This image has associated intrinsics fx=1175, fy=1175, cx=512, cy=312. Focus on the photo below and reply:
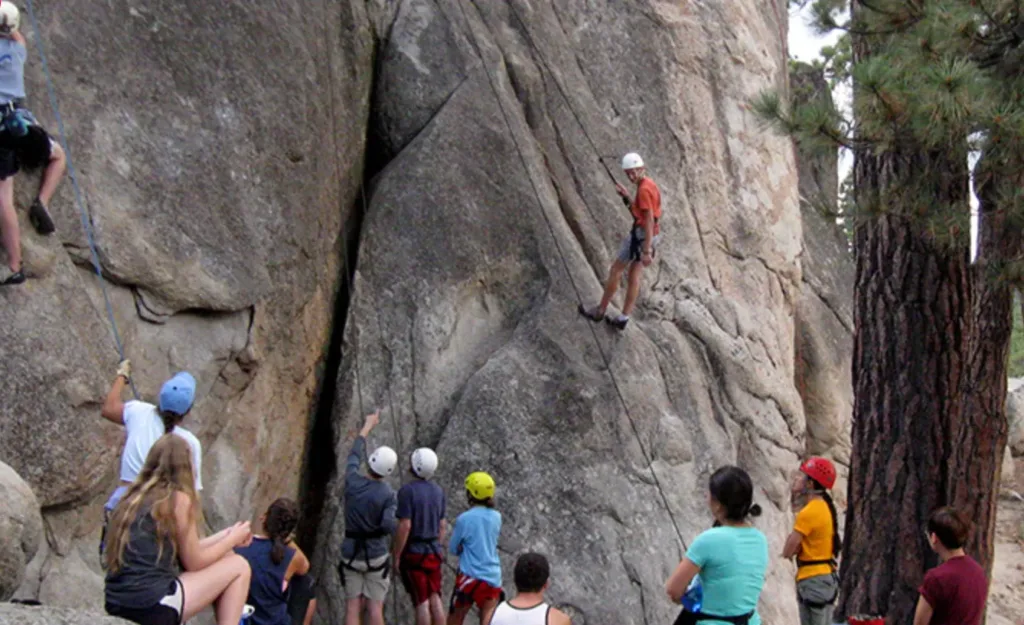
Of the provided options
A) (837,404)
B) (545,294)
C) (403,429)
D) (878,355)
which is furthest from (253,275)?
(837,404)

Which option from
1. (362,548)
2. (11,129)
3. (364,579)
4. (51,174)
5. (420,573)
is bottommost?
(364,579)

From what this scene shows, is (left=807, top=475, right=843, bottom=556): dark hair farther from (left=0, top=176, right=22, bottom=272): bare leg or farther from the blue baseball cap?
(left=0, top=176, right=22, bottom=272): bare leg

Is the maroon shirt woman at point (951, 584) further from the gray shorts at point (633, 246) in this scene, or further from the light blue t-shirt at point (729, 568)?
the gray shorts at point (633, 246)

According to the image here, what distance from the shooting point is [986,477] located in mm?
8023

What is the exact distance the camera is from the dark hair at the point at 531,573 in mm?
5965

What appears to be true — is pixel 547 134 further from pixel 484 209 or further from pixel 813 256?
pixel 813 256

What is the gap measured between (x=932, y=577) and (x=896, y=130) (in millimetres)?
2983

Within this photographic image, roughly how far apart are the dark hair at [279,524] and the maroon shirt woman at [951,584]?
3.51 m

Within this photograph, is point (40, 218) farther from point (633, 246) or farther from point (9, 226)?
point (633, 246)

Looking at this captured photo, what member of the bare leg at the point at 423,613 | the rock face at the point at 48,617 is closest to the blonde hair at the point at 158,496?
the rock face at the point at 48,617

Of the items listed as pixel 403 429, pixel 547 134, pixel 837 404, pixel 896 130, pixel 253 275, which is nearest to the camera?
pixel 896 130

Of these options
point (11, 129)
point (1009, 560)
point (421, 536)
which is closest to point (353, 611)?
point (421, 536)

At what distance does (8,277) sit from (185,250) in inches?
71.2

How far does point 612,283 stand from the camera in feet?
38.0
